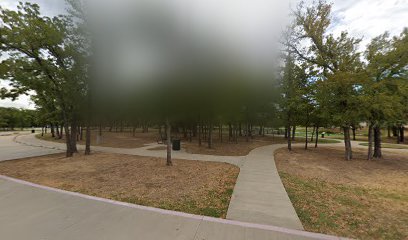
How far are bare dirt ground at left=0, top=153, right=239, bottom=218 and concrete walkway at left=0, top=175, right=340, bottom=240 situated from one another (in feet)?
2.00

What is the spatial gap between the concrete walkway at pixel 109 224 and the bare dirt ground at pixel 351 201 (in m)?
0.98

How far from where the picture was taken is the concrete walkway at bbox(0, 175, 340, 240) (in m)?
3.74

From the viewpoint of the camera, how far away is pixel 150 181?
7.54m

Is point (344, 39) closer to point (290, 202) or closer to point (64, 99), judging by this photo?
point (290, 202)

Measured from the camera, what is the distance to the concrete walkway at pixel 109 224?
374 cm

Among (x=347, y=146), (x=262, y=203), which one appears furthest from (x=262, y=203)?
(x=347, y=146)

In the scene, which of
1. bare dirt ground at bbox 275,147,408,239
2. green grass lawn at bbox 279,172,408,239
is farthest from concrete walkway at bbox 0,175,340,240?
bare dirt ground at bbox 275,147,408,239

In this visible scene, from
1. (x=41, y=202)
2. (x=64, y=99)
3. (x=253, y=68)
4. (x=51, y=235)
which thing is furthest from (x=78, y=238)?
(x=64, y=99)

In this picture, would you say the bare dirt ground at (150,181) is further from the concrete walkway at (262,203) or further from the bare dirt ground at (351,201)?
the bare dirt ground at (351,201)

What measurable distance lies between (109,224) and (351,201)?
22.2 feet

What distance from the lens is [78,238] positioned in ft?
12.0

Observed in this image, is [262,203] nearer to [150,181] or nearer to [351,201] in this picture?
[351,201]

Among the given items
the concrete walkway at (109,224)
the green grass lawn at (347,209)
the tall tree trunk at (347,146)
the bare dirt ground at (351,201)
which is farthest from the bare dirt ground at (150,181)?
the tall tree trunk at (347,146)

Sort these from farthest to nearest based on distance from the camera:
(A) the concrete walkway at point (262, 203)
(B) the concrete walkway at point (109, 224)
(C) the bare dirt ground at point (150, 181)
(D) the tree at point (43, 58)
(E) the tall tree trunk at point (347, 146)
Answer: (E) the tall tree trunk at point (347, 146) < (D) the tree at point (43, 58) < (C) the bare dirt ground at point (150, 181) < (A) the concrete walkway at point (262, 203) < (B) the concrete walkway at point (109, 224)
